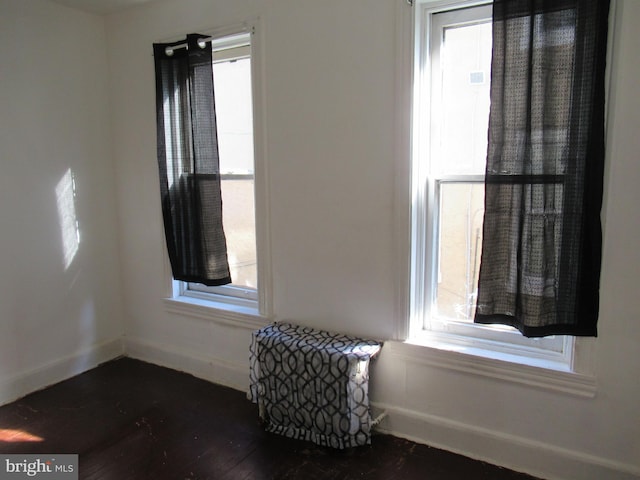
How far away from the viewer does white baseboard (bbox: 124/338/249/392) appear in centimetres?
288

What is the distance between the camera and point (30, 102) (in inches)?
108

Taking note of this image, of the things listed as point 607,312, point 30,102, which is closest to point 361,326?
point 607,312

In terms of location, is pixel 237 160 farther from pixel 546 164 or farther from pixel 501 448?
pixel 501 448

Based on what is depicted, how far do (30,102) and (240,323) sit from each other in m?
1.80

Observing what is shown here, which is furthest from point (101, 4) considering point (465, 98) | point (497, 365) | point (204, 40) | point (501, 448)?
point (501, 448)

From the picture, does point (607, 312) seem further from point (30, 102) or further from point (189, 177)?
point (30, 102)

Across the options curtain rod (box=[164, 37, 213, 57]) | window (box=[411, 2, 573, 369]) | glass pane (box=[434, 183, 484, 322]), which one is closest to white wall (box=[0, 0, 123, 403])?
curtain rod (box=[164, 37, 213, 57])

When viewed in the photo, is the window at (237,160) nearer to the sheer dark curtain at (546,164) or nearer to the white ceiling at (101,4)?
the white ceiling at (101,4)

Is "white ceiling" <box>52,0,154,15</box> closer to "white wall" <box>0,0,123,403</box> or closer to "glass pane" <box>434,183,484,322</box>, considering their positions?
"white wall" <box>0,0,123,403</box>

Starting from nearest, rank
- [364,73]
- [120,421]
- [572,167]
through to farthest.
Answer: [572,167]
[364,73]
[120,421]

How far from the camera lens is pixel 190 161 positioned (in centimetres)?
282

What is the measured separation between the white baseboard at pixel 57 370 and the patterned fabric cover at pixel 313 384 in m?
1.38

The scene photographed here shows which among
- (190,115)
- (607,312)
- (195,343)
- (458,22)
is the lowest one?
(195,343)

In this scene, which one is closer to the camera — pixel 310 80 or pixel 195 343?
pixel 310 80
